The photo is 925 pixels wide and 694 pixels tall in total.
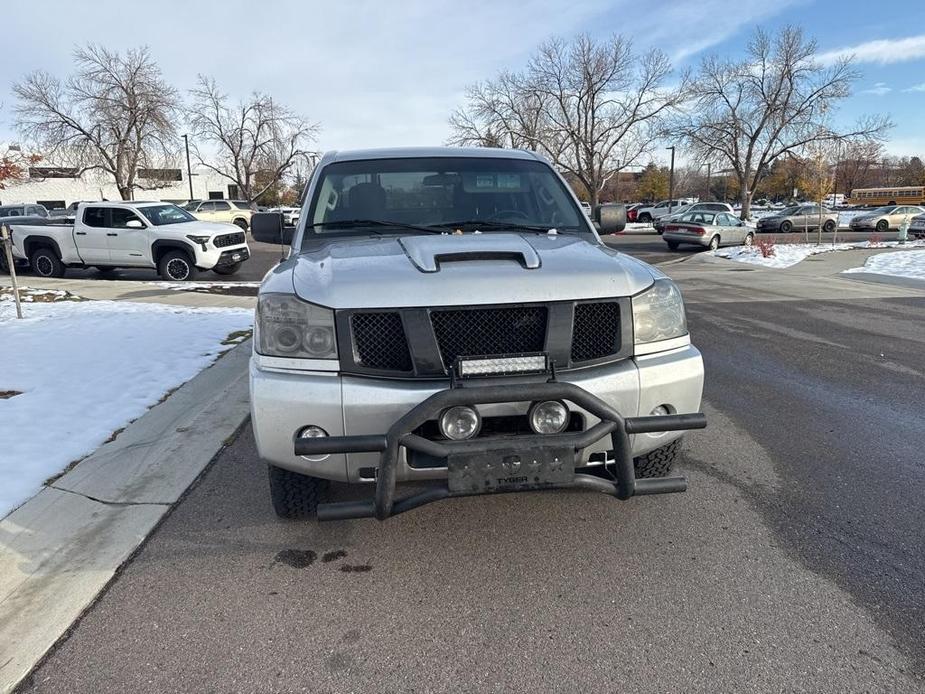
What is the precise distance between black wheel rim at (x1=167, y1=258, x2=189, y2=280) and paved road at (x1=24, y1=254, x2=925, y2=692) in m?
11.1

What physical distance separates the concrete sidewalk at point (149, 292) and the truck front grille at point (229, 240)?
42.5 inches

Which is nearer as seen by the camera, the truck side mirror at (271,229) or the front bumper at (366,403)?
the front bumper at (366,403)

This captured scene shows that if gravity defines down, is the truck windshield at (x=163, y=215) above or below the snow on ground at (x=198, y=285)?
above

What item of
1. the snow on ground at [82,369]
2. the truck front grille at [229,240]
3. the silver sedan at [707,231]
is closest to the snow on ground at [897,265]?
the silver sedan at [707,231]

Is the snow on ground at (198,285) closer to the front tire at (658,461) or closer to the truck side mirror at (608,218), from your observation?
the truck side mirror at (608,218)

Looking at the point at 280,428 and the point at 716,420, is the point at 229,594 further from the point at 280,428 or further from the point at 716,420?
the point at 716,420

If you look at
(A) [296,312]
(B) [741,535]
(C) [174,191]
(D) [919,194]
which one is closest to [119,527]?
(A) [296,312]

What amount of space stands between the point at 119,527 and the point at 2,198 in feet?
231

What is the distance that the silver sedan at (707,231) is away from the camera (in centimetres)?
2345

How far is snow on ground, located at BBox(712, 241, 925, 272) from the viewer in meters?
19.5

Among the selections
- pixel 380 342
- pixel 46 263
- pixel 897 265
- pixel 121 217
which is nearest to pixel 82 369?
pixel 380 342

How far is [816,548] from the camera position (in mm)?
2836

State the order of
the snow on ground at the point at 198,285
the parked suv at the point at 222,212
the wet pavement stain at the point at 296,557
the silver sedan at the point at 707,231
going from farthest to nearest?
the parked suv at the point at 222,212 → the silver sedan at the point at 707,231 → the snow on ground at the point at 198,285 → the wet pavement stain at the point at 296,557

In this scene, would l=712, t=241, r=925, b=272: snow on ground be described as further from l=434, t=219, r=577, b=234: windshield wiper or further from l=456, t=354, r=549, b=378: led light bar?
l=456, t=354, r=549, b=378: led light bar
